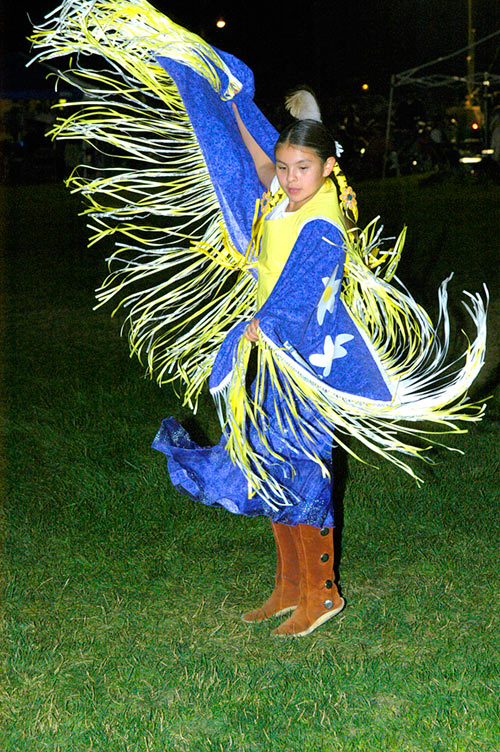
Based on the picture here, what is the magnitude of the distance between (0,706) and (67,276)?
758cm

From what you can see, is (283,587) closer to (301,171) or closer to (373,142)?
(301,171)

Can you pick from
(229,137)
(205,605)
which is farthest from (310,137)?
(205,605)

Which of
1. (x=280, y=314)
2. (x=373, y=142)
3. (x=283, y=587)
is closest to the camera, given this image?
(x=280, y=314)

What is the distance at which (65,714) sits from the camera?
8.54 ft

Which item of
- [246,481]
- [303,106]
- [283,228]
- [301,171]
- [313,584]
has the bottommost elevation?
[313,584]

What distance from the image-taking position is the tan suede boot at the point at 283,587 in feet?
10.3

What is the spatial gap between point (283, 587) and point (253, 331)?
3.23ft

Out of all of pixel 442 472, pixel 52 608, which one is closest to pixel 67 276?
pixel 442 472

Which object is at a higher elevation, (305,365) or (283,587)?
(305,365)

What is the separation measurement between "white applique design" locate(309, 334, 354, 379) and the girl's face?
1.36 ft

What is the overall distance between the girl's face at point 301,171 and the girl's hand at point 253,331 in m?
0.38

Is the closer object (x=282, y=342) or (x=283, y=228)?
(x=282, y=342)

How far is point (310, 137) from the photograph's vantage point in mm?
2707

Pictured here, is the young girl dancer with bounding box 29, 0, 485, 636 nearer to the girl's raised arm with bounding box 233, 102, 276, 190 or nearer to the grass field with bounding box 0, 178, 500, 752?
the girl's raised arm with bounding box 233, 102, 276, 190
